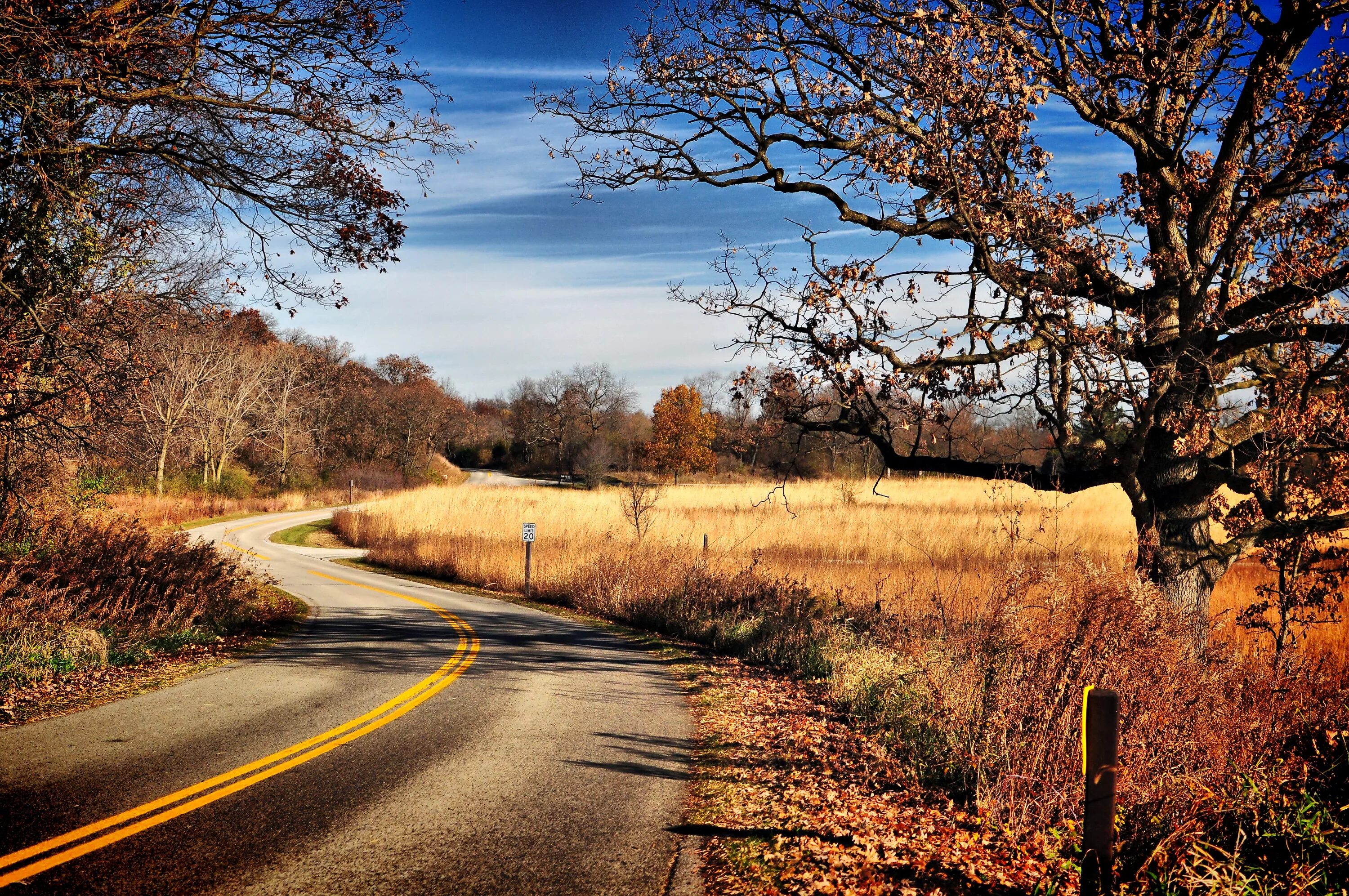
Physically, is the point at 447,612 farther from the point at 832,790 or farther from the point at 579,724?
the point at 832,790

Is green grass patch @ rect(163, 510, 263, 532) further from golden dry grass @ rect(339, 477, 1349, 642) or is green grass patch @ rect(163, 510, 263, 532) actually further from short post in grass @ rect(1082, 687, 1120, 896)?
short post in grass @ rect(1082, 687, 1120, 896)

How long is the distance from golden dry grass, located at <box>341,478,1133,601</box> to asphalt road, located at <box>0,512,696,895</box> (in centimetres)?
528

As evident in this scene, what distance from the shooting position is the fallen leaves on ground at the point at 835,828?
4926 millimetres

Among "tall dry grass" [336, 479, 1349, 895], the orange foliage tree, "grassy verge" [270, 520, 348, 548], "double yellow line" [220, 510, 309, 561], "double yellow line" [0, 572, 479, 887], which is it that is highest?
the orange foliage tree

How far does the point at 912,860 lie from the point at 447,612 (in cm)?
1507

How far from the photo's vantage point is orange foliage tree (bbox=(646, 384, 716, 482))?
8294 centimetres

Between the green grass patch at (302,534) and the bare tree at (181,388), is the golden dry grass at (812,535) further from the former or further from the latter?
the bare tree at (181,388)

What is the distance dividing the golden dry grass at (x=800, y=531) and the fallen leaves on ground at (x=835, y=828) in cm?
370

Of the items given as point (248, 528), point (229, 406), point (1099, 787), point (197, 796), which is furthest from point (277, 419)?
point (1099, 787)

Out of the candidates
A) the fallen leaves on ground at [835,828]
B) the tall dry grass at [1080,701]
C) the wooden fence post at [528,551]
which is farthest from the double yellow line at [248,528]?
the fallen leaves on ground at [835,828]

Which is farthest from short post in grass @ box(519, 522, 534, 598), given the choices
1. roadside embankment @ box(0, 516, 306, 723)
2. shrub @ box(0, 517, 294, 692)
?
shrub @ box(0, 517, 294, 692)

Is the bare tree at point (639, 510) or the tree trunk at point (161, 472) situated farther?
the tree trunk at point (161, 472)

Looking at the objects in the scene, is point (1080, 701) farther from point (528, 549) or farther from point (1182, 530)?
point (528, 549)

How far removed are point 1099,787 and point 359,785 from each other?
16.5ft
